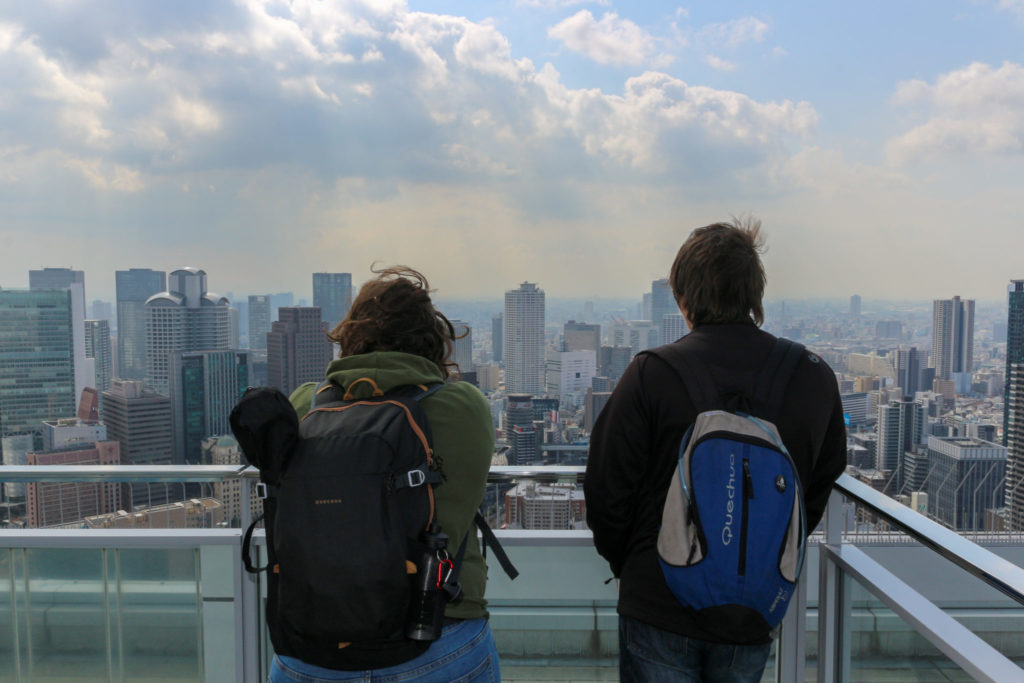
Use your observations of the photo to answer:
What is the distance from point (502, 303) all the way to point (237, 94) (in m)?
13.1

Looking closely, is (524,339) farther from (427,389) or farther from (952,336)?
(427,389)

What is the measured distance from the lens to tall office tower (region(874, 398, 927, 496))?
435 cm

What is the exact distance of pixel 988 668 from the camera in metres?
1.06

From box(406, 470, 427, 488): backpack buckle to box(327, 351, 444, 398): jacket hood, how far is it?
0.16 metres

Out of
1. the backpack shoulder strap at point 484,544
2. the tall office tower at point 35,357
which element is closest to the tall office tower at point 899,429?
the backpack shoulder strap at point 484,544

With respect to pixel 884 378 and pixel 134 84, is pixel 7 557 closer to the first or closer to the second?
pixel 884 378

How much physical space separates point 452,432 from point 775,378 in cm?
59

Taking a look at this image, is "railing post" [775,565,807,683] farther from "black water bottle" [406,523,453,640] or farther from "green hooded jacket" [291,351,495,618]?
"black water bottle" [406,523,453,640]

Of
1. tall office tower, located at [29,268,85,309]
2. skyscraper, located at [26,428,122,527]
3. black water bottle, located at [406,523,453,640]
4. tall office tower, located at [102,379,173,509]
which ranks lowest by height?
tall office tower, located at [102,379,173,509]

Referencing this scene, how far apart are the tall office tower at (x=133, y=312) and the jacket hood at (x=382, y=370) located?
12.7 meters

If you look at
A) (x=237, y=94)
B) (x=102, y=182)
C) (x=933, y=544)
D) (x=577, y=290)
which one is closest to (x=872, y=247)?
(x=577, y=290)

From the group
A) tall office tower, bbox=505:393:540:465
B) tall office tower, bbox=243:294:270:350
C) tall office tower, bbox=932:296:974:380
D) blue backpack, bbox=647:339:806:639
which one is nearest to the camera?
blue backpack, bbox=647:339:806:639

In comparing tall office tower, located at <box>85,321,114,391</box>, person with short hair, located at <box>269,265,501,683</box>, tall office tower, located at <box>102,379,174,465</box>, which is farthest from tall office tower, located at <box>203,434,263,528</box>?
tall office tower, located at <box>85,321,114,391</box>

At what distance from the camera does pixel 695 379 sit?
3.77ft
